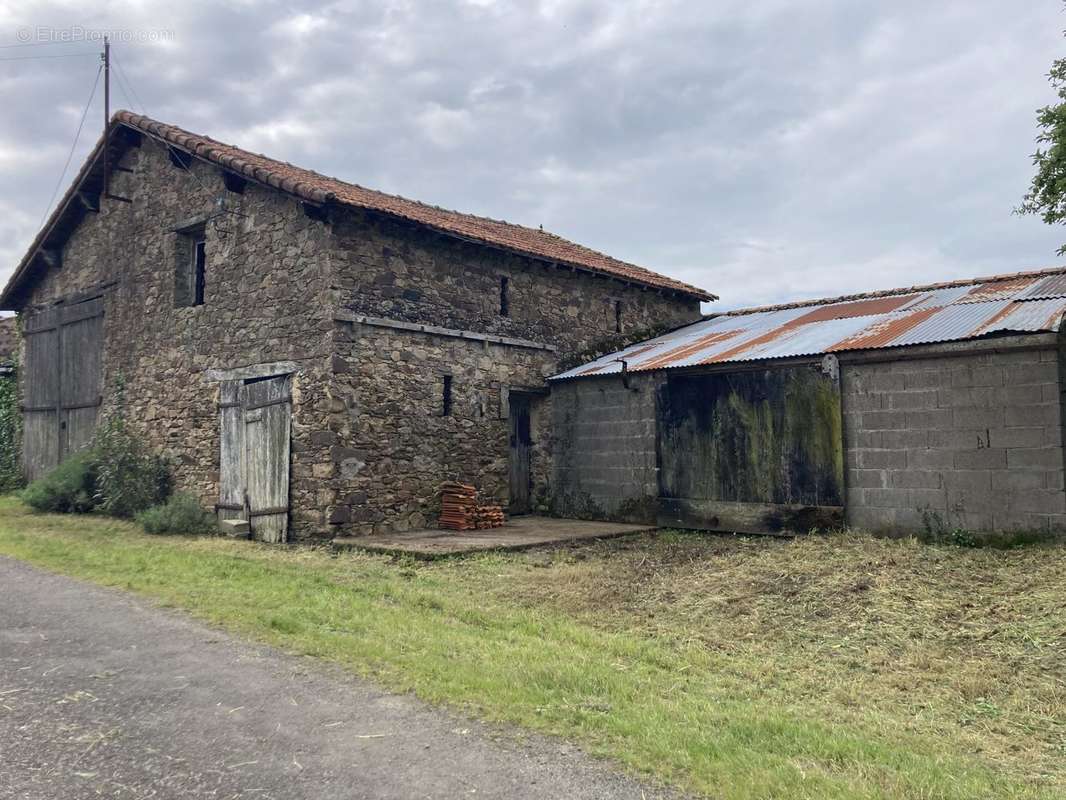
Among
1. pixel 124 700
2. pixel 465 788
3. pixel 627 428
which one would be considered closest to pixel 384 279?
pixel 627 428

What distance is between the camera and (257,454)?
39.4 ft

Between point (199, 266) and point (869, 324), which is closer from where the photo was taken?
point (869, 324)

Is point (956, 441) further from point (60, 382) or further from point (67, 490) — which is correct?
point (60, 382)

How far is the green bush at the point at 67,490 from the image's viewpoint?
1411 centimetres

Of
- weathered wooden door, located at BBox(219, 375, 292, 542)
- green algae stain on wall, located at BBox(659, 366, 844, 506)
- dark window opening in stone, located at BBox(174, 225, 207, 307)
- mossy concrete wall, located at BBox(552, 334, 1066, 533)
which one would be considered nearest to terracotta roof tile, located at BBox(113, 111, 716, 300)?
dark window opening in stone, located at BBox(174, 225, 207, 307)

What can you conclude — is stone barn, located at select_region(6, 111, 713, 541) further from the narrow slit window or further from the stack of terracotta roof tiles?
the stack of terracotta roof tiles

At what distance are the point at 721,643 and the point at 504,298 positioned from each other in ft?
29.3

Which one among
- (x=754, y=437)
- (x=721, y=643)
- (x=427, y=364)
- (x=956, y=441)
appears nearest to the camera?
(x=721, y=643)

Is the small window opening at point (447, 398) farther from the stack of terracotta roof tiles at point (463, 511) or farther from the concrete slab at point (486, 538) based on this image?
the concrete slab at point (486, 538)

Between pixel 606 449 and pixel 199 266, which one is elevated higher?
pixel 199 266

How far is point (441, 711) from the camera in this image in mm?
4281

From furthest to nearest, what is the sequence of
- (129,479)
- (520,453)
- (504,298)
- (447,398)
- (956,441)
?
1. (520,453)
2. (504,298)
3. (129,479)
4. (447,398)
5. (956,441)

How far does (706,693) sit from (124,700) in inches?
131

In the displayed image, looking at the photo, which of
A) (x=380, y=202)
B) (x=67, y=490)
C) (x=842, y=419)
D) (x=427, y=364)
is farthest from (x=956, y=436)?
(x=67, y=490)
